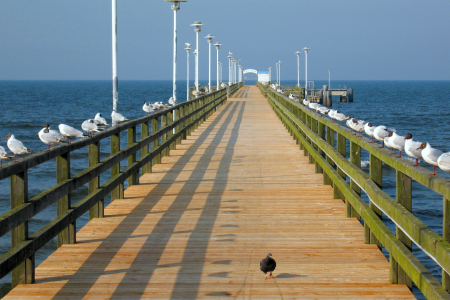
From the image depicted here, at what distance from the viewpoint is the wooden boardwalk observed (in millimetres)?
4652

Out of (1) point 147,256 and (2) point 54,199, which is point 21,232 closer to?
→ (2) point 54,199

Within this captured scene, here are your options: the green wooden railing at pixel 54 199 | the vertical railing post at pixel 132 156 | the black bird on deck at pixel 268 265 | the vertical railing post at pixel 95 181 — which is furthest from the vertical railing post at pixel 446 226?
the vertical railing post at pixel 132 156

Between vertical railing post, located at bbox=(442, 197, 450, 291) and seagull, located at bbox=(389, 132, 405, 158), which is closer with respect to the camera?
vertical railing post, located at bbox=(442, 197, 450, 291)

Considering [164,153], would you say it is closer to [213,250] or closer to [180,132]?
[180,132]

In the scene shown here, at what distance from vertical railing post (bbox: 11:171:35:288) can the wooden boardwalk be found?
109 millimetres

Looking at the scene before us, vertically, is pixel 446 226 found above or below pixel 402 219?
above

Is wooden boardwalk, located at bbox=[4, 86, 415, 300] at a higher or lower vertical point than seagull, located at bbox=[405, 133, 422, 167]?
lower

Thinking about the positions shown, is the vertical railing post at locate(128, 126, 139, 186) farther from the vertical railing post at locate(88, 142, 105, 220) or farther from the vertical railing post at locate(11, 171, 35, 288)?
the vertical railing post at locate(11, 171, 35, 288)

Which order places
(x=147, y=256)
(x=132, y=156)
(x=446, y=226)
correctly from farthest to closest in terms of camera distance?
(x=132, y=156)
(x=147, y=256)
(x=446, y=226)

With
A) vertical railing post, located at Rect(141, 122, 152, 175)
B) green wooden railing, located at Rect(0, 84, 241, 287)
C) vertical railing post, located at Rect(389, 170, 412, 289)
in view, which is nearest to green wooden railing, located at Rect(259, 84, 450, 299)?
vertical railing post, located at Rect(389, 170, 412, 289)

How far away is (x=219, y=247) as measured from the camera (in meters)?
5.82

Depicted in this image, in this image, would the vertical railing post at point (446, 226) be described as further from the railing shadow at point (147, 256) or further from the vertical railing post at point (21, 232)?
the vertical railing post at point (21, 232)

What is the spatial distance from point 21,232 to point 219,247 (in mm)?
2076

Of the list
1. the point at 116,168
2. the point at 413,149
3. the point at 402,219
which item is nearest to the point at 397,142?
the point at 413,149
